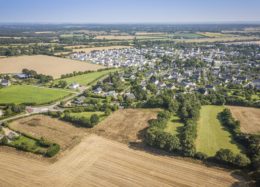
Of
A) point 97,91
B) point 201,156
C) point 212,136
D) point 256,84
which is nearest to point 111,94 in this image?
point 97,91

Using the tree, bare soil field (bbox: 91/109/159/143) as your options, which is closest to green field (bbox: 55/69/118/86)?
bare soil field (bbox: 91/109/159/143)

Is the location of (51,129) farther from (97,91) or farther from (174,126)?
(97,91)

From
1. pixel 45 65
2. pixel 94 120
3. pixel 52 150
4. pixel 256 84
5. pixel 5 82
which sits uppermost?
pixel 45 65

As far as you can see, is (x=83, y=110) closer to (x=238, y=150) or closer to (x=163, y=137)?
(x=163, y=137)

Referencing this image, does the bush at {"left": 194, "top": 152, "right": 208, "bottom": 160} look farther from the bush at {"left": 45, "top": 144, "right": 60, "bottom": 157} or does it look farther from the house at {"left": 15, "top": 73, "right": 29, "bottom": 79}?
the house at {"left": 15, "top": 73, "right": 29, "bottom": 79}

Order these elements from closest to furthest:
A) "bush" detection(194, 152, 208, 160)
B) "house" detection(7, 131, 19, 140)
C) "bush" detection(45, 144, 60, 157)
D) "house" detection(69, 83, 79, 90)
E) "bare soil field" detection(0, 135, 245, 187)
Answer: "bare soil field" detection(0, 135, 245, 187) → "bush" detection(194, 152, 208, 160) → "bush" detection(45, 144, 60, 157) → "house" detection(7, 131, 19, 140) → "house" detection(69, 83, 79, 90)

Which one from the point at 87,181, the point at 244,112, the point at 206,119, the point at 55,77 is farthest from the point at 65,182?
the point at 55,77
